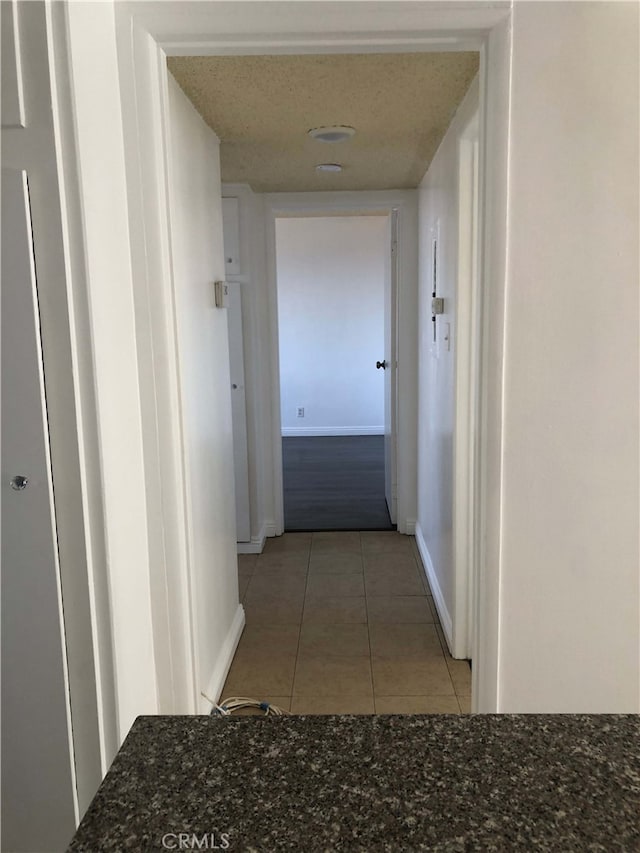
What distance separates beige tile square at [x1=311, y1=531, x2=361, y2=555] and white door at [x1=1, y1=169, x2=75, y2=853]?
2.40 metres

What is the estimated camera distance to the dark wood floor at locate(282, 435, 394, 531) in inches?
174

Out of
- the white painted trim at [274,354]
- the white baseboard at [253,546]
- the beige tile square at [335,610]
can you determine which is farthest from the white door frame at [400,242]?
the beige tile square at [335,610]

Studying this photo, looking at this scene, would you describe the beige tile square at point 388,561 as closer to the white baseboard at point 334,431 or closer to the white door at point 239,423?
the white door at point 239,423

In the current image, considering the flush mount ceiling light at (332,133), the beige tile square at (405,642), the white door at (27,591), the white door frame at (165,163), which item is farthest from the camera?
the beige tile square at (405,642)

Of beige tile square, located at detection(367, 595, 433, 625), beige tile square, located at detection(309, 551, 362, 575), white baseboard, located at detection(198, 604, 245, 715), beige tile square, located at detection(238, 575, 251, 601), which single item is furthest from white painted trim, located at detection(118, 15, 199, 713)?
beige tile square, located at detection(309, 551, 362, 575)

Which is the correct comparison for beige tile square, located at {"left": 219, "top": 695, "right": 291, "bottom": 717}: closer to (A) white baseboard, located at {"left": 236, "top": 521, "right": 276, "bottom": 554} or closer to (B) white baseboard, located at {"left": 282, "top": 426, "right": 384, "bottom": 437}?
(A) white baseboard, located at {"left": 236, "top": 521, "right": 276, "bottom": 554}

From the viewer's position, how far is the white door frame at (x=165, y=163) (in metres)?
1.44

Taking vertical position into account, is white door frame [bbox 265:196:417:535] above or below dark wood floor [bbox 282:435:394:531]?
above

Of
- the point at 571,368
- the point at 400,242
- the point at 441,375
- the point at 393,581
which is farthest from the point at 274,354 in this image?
the point at 571,368

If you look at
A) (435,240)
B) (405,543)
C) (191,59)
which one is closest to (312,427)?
(405,543)

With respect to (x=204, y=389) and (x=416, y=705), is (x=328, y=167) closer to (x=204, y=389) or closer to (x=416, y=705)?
(x=204, y=389)

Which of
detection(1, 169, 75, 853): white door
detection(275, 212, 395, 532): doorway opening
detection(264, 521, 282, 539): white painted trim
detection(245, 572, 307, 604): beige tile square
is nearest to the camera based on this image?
detection(1, 169, 75, 853): white door

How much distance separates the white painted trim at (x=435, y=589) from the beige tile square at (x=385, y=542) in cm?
8

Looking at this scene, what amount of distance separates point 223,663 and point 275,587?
34.8 inches
